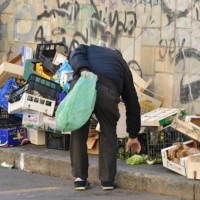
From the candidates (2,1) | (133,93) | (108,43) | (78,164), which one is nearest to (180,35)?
(108,43)

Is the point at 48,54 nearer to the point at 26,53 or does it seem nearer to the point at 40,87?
the point at 26,53

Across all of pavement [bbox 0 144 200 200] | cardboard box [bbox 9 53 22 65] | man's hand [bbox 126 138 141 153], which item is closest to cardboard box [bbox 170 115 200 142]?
pavement [bbox 0 144 200 200]

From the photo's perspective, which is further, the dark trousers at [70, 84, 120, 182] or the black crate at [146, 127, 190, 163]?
the black crate at [146, 127, 190, 163]

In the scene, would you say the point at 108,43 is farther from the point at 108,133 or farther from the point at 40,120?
the point at 108,133

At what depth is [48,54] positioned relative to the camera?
10.6 metres

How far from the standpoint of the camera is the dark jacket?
7.19 m

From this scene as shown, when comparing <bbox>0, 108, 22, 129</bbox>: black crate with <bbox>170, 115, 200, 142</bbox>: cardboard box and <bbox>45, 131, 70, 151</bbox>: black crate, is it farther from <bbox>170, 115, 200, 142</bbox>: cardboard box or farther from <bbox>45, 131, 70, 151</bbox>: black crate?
<bbox>170, 115, 200, 142</bbox>: cardboard box

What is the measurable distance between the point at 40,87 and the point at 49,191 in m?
1.67

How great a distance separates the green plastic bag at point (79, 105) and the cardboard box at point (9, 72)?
2856 millimetres

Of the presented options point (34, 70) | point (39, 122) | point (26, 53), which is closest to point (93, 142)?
point (39, 122)

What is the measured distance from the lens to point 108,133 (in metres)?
7.26

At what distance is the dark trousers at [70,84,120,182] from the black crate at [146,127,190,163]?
0.94 m

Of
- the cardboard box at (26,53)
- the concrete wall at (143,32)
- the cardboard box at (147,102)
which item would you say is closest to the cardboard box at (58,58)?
the concrete wall at (143,32)

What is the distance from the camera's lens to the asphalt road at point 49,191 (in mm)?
7238
